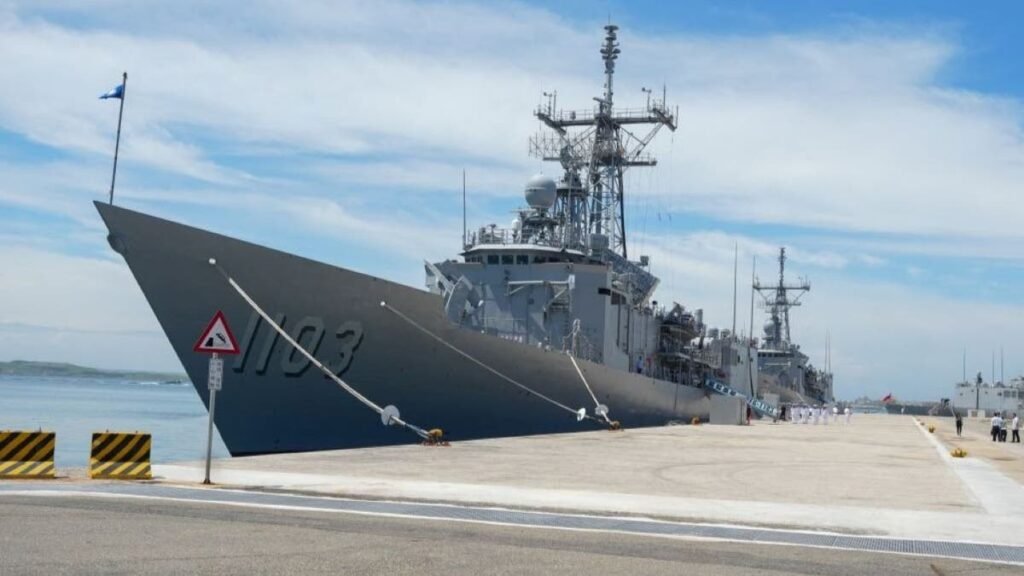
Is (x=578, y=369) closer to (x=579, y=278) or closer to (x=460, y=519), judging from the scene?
(x=579, y=278)

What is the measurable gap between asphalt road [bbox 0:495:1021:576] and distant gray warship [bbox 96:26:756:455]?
7.66 meters

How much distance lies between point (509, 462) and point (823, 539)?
669 cm

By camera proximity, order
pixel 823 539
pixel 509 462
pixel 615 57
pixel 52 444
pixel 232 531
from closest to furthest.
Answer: pixel 232 531 < pixel 823 539 < pixel 52 444 < pixel 509 462 < pixel 615 57

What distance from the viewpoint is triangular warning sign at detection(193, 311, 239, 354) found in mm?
11016

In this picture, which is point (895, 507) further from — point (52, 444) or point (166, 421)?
point (166, 421)

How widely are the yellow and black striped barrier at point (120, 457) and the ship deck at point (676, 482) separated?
0.34 m

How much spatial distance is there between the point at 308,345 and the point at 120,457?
6490mm

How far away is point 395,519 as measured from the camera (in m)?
8.78

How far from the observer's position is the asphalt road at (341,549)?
623 centimetres

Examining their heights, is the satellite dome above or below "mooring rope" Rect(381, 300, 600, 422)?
above

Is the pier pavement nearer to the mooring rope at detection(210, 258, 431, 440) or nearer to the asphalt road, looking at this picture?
the asphalt road

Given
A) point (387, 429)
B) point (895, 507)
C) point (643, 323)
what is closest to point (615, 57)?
point (643, 323)

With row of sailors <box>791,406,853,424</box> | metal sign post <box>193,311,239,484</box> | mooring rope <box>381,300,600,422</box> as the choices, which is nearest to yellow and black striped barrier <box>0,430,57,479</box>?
metal sign post <box>193,311,239,484</box>

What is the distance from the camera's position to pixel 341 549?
6.94 m
